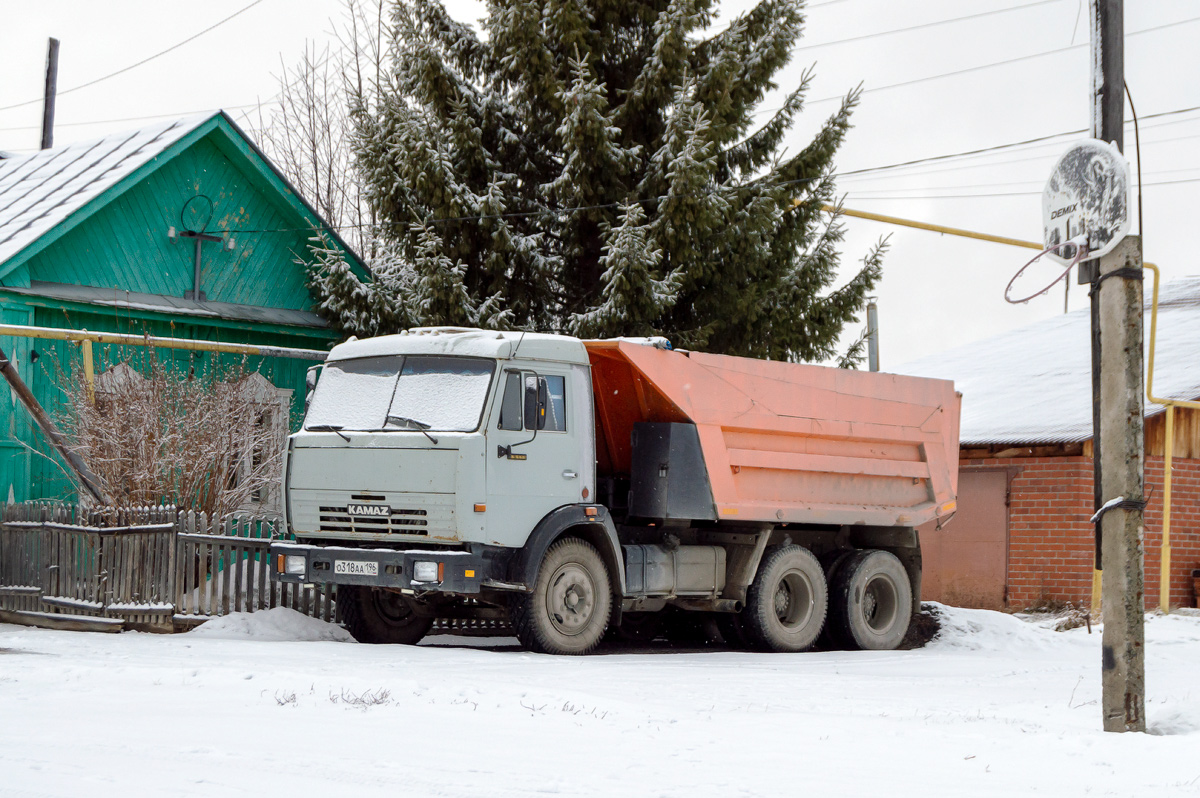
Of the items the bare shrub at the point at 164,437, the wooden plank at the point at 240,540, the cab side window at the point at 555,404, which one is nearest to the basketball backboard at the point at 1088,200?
the cab side window at the point at 555,404

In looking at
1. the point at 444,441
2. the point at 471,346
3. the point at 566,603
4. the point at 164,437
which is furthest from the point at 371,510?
the point at 164,437

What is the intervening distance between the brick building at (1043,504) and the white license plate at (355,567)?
10398 millimetres

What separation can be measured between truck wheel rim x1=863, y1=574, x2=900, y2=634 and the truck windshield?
19.3 ft

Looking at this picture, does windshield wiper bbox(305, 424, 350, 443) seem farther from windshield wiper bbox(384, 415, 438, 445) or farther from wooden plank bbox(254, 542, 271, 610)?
wooden plank bbox(254, 542, 271, 610)

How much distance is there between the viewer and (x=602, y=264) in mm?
18547

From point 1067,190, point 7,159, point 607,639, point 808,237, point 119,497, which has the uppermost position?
point 7,159

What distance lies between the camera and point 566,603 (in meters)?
12.5

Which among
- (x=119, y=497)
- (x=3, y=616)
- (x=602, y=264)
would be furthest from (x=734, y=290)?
(x=3, y=616)

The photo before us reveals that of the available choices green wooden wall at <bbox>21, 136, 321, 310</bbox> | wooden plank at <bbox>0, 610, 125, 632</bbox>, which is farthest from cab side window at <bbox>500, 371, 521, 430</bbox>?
green wooden wall at <bbox>21, 136, 321, 310</bbox>

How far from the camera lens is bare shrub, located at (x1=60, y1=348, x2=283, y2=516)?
47.0 feet

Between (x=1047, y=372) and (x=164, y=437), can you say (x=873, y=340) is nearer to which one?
(x=1047, y=372)

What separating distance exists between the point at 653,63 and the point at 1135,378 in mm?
11143

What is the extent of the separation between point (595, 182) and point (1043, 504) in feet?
24.3

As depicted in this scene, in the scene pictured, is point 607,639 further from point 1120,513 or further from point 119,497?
point 1120,513
